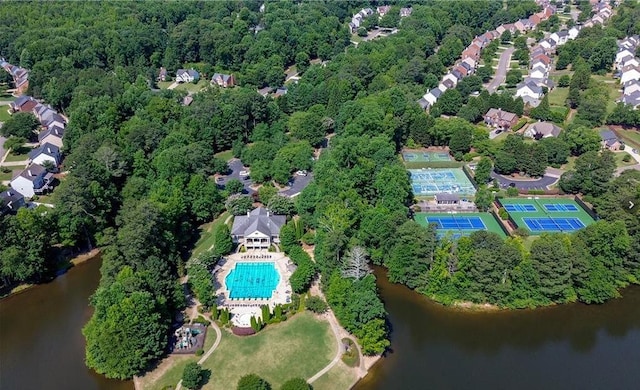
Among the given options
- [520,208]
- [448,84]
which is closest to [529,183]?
[520,208]

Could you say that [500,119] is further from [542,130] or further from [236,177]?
[236,177]

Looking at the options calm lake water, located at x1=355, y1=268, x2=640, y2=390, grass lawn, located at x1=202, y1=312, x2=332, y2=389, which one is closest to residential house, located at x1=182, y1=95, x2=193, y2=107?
calm lake water, located at x1=355, y1=268, x2=640, y2=390

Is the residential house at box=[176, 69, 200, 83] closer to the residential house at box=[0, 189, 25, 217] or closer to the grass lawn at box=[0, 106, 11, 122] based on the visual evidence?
the grass lawn at box=[0, 106, 11, 122]

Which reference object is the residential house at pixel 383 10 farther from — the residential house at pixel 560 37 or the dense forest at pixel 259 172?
the residential house at pixel 560 37

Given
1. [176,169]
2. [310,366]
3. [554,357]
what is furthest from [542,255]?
[176,169]

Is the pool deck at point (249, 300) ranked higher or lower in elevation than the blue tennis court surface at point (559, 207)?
higher

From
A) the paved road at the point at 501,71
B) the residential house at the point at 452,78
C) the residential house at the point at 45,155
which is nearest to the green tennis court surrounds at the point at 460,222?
the residential house at the point at 452,78

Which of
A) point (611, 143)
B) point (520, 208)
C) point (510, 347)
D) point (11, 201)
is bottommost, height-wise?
point (611, 143)
